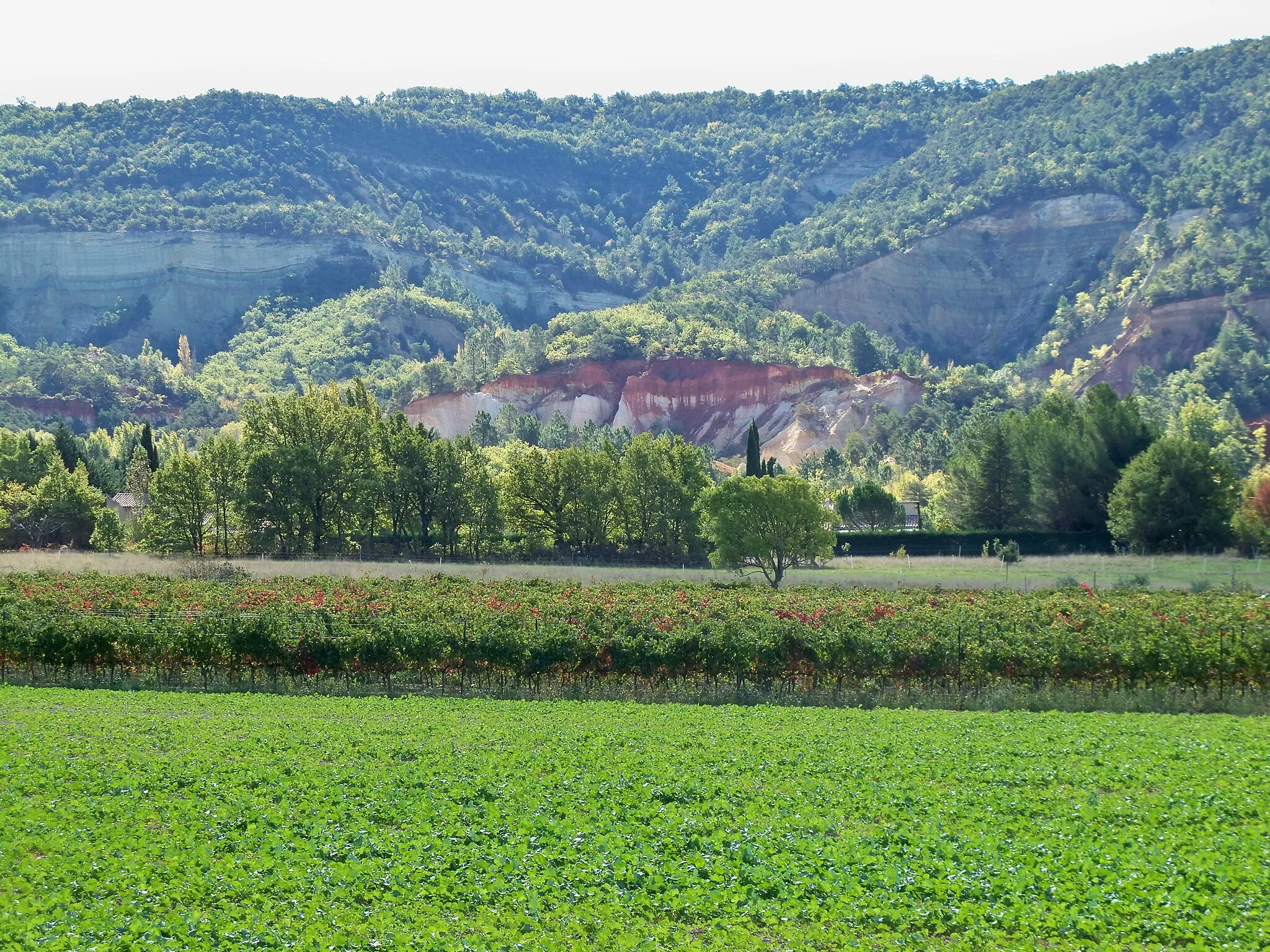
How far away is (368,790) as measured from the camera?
20.3 metres

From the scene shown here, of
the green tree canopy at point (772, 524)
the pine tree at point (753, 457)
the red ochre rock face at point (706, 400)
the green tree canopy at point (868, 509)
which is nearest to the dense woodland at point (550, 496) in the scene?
the green tree canopy at point (772, 524)

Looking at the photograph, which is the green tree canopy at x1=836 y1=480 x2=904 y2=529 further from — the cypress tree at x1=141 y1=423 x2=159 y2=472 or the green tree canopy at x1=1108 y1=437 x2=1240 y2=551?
the cypress tree at x1=141 y1=423 x2=159 y2=472

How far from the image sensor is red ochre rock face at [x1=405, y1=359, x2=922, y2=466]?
559 ft

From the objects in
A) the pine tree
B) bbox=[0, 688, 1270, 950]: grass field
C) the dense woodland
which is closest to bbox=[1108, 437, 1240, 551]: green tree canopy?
the dense woodland

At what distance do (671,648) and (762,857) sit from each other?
19.4 metres

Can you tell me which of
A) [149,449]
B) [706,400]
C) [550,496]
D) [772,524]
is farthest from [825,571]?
[706,400]

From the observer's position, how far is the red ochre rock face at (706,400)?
559ft

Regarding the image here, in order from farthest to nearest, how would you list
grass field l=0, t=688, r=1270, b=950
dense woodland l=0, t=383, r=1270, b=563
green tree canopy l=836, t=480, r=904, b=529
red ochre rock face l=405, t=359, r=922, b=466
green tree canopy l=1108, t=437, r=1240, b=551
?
red ochre rock face l=405, t=359, r=922, b=466 < green tree canopy l=836, t=480, r=904, b=529 < dense woodland l=0, t=383, r=1270, b=563 < green tree canopy l=1108, t=437, r=1240, b=551 < grass field l=0, t=688, r=1270, b=950

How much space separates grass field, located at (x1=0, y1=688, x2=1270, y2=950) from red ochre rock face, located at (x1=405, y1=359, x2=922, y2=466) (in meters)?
140

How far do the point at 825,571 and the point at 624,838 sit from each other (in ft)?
163

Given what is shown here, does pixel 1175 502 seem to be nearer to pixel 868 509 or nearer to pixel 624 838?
pixel 868 509

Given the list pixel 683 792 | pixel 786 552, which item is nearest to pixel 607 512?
pixel 786 552

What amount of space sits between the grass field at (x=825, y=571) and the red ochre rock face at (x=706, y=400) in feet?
320

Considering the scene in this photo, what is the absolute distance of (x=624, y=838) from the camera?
17.8 meters
